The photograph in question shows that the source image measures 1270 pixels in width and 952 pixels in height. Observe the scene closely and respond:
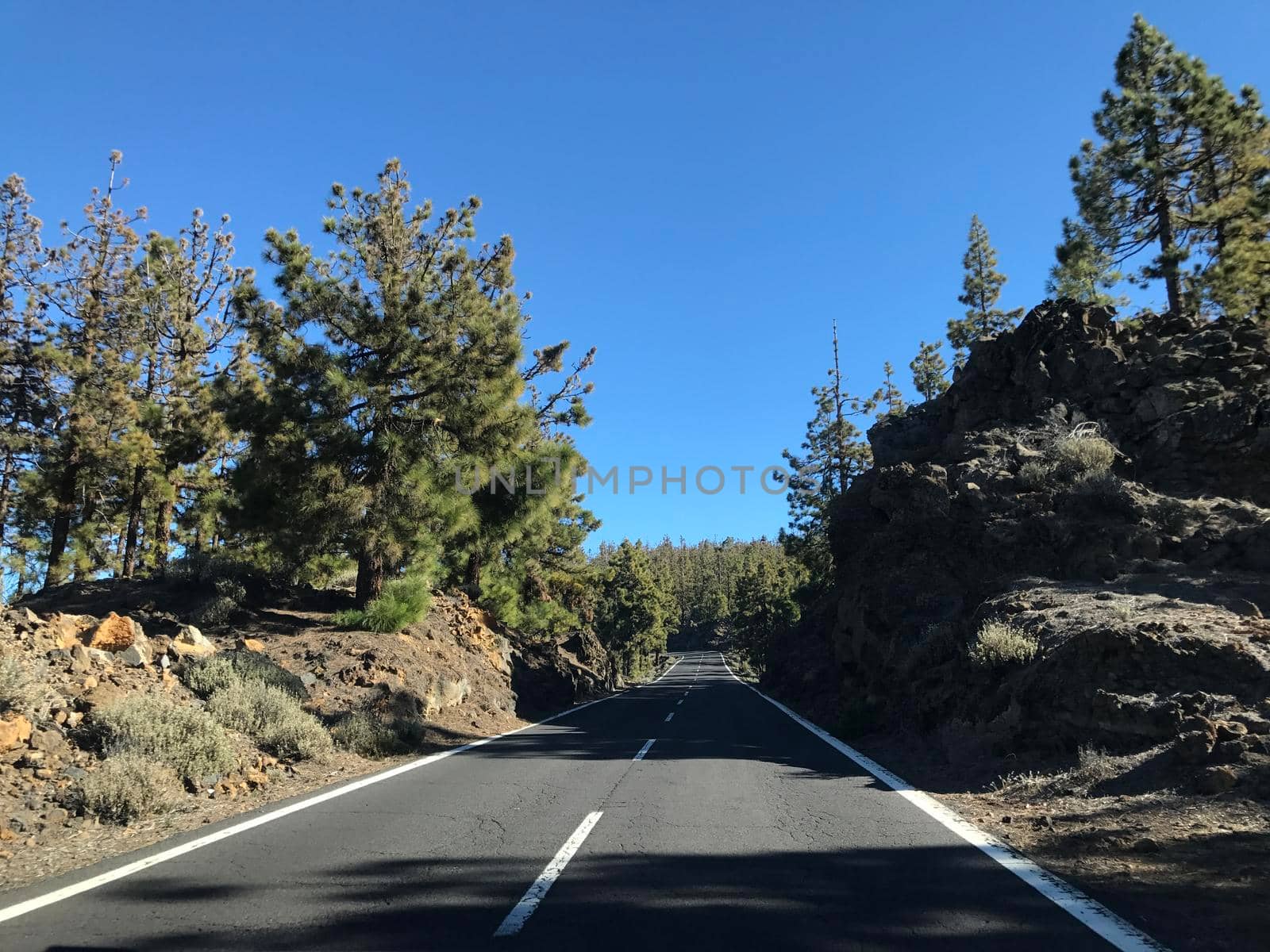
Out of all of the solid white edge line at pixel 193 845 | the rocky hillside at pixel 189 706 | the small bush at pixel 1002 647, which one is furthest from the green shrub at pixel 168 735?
the small bush at pixel 1002 647

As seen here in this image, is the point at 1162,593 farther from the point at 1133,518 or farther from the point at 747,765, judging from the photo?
the point at 747,765

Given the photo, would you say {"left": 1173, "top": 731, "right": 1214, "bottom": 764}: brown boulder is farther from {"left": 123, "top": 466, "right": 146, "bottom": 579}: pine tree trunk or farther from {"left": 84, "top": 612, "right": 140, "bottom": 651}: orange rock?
{"left": 123, "top": 466, "right": 146, "bottom": 579}: pine tree trunk

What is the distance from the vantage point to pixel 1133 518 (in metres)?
12.8

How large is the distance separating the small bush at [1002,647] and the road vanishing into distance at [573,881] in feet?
9.93

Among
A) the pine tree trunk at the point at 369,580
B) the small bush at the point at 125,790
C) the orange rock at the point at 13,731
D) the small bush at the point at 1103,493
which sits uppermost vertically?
the small bush at the point at 1103,493

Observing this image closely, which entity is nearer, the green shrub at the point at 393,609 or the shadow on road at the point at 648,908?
the shadow on road at the point at 648,908

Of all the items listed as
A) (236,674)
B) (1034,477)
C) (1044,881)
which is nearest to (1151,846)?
(1044,881)

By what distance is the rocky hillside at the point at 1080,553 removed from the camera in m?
8.15

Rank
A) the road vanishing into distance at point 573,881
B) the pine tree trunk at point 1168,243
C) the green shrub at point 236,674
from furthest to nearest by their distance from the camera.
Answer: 1. the pine tree trunk at point 1168,243
2. the green shrub at point 236,674
3. the road vanishing into distance at point 573,881

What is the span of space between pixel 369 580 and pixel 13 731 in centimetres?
962

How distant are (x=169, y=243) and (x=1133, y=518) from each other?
85.5 feet

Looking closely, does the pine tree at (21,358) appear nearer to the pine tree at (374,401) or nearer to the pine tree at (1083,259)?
Result: the pine tree at (374,401)

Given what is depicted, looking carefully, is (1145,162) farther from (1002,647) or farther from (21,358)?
(21,358)

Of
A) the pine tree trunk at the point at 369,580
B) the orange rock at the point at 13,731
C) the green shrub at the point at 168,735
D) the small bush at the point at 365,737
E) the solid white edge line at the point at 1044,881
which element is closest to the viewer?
the solid white edge line at the point at 1044,881
